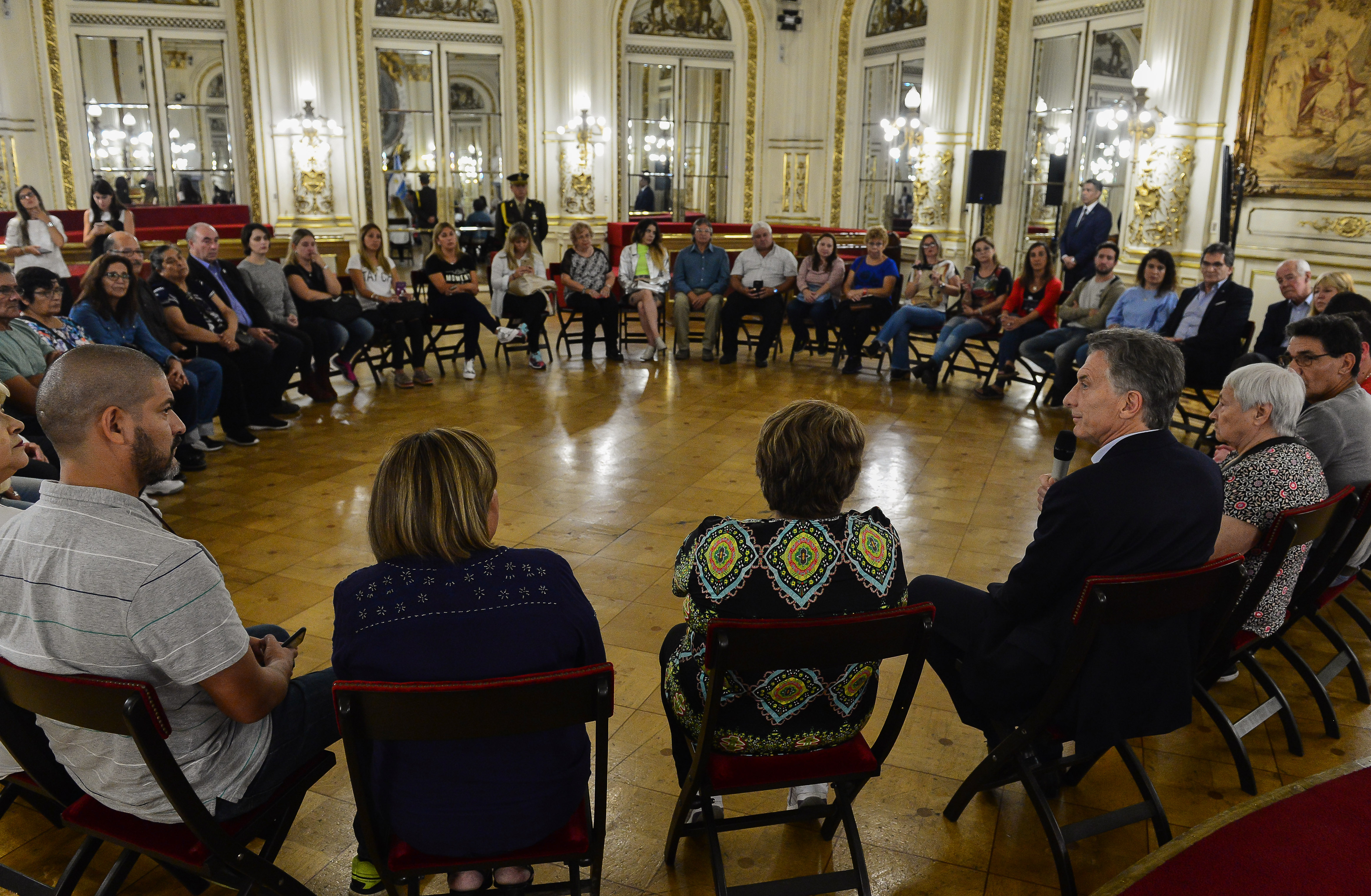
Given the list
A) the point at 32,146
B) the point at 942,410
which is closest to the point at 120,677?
the point at 942,410

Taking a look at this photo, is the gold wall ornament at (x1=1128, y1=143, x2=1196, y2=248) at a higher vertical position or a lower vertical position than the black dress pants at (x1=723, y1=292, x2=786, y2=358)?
higher

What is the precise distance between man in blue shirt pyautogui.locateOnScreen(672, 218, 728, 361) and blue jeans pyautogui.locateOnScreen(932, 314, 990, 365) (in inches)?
75.9

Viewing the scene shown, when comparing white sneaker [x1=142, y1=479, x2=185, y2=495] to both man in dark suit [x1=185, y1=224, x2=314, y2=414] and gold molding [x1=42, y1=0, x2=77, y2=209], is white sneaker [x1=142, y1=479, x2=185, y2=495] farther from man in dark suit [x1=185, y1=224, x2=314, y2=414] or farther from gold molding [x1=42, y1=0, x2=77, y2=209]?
gold molding [x1=42, y1=0, x2=77, y2=209]

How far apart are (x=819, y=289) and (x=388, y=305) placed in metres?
3.39

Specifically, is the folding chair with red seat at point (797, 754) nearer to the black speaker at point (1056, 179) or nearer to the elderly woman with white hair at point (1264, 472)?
the elderly woman with white hair at point (1264, 472)

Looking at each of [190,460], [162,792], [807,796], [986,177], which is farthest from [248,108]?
[807,796]

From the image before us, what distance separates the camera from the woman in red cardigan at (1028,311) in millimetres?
6797

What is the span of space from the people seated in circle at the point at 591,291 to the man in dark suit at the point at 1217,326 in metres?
4.19

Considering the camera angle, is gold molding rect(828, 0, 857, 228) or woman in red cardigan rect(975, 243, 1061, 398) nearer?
woman in red cardigan rect(975, 243, 1061, 398)

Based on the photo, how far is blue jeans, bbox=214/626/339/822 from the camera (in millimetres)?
1887

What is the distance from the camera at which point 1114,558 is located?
2.11 m

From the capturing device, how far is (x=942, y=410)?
21.9 ft

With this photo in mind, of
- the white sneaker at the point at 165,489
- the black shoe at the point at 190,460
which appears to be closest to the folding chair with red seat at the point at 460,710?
the white sneaker at the point at 165,489

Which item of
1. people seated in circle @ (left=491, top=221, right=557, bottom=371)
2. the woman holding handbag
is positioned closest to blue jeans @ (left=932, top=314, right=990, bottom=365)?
people seated in circle @ (left=491, top=221, right=557, bottom=371)
